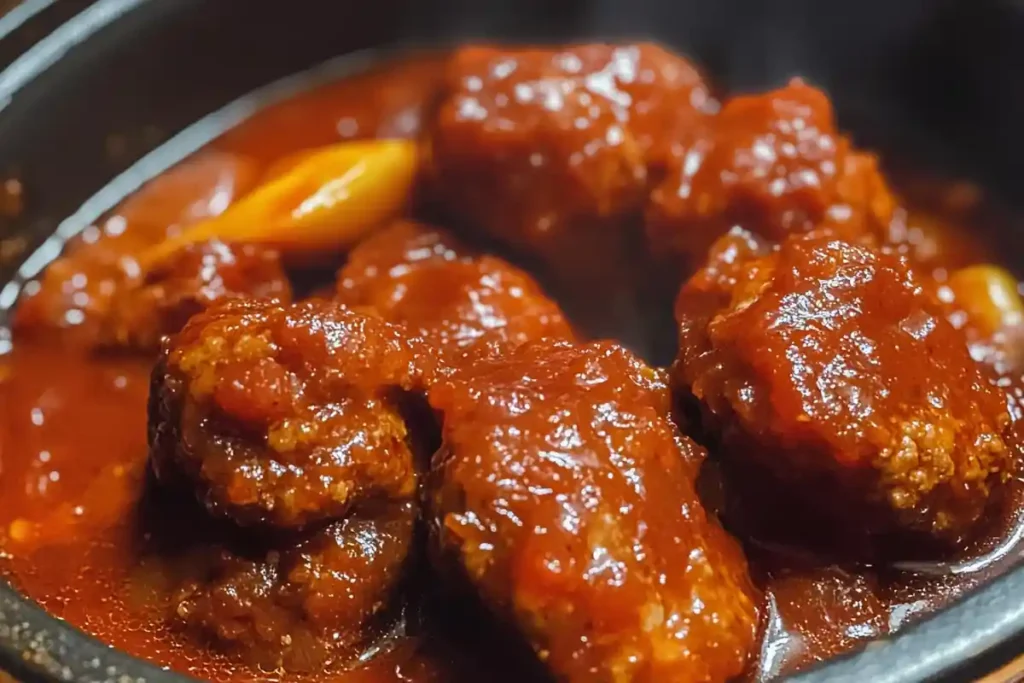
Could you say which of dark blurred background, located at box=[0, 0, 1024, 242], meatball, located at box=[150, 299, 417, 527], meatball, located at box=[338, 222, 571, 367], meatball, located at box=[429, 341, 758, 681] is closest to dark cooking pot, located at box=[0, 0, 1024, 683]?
dark blurred background, located at box=[0, 0, 1024, 242]

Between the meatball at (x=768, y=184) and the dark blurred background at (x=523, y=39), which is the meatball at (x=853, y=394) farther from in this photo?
the dark blurred background at (x=523, y=39)

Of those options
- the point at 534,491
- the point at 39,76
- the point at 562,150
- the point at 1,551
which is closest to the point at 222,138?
the point at 39,76

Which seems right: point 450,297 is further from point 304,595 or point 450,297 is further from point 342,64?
point 342,64

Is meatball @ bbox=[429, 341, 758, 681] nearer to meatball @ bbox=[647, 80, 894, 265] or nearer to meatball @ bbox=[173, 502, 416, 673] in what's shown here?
meatball @ bbox=[173, 502, 416, 673]

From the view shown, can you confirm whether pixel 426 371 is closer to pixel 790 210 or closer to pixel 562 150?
pixel 562 150

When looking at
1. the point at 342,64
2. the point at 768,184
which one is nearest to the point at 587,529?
the point at 768,184

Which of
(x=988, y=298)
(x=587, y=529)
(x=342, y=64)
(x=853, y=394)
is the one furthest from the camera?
(x=342, y=64)

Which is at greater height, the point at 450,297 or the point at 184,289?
the point at 184,289

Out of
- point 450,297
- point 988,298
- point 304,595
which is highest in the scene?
point 450,297
